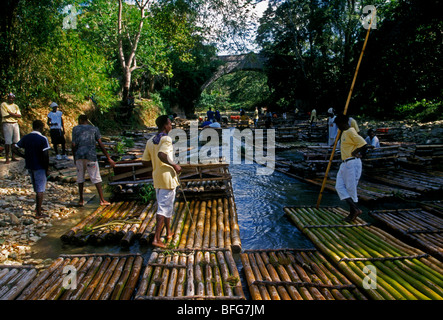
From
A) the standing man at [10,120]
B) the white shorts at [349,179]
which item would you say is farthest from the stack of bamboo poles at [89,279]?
the standing man at [10,120]

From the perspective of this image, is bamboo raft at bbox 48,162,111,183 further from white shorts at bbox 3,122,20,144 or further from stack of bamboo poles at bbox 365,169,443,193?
stack of bamboo poles at bbox 365,169,443,193

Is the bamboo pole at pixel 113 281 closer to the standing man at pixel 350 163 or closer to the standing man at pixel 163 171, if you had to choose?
the standing man at pixel 163 171

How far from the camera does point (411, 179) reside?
732 cm

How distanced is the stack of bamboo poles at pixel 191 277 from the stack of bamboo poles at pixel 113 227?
2.61ft

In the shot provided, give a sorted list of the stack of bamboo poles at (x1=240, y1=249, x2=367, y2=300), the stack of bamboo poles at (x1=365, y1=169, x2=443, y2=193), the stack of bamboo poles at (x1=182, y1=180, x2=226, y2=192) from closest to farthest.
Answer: the stack of bamboo poles at (x1=240, y1=249, x2=367, y2=300) → the stack of bamboo poles at (x1=182, y1=180, x2=226, y2=192) → the stack of bamboo poles at (x1=365, y1=169, x2=443, y2=193)

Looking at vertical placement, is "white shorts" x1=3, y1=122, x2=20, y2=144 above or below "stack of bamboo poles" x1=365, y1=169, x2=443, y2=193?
above

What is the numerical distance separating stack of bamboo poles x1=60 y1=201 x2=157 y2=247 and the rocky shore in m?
0.54

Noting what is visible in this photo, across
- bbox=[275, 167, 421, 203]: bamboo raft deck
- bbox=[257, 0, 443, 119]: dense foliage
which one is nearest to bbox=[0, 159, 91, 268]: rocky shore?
bbox=[275, 167, 421, 203]: bamboo raft deck

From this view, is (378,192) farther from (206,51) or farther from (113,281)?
(206,51)

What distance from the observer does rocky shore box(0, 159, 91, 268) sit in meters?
3.94

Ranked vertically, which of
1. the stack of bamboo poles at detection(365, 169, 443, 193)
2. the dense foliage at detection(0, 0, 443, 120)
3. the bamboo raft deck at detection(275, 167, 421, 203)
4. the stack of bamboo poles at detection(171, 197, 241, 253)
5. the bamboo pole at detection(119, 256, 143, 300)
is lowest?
the bamboo pole at detection(119, 256, 143, 300)

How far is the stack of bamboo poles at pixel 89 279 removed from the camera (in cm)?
292

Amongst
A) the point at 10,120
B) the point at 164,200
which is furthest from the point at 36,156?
the point at 10,120
